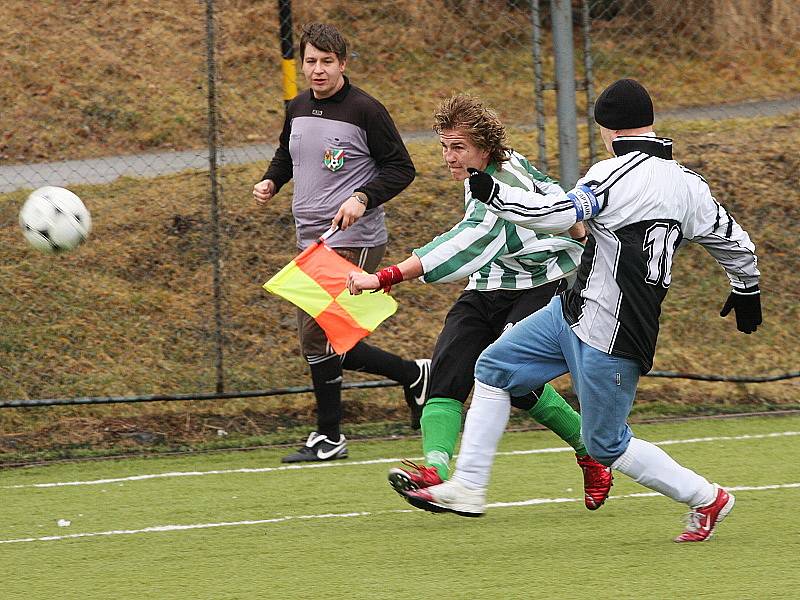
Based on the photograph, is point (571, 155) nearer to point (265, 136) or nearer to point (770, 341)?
point (770, 341)

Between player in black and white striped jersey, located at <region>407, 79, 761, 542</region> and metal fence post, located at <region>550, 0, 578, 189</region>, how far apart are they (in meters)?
3.10

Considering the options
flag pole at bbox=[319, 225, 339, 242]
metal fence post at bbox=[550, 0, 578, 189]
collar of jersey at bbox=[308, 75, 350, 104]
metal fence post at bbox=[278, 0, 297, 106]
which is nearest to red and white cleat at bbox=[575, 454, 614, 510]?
flag pole at bbox=[319, 225, 339, 242]

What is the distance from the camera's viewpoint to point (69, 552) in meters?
5.21

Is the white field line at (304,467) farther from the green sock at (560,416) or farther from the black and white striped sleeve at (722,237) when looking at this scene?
the black and white striped sleeve at (722,237)

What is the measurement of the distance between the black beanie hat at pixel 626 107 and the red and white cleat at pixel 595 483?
1.49 meters

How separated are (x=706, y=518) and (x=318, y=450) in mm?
2679

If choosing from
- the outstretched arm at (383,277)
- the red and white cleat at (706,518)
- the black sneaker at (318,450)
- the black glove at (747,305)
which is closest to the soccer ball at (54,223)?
the black sneaker at (318,450)

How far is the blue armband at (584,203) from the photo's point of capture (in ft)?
14.9

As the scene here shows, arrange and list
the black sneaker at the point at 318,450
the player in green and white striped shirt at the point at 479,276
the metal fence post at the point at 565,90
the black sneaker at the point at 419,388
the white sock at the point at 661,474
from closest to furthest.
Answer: the white sock at the point at 661,474 → the player in green and white striped shirt at the point at 479,276 → the black sneaker at the point at 318,450 → the black sneaker at the point at 419,388 → the metal fence post at the point at 565,90

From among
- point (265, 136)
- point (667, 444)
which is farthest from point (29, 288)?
point (667, 444)

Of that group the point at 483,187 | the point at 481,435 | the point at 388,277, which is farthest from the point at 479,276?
the point at 483,187

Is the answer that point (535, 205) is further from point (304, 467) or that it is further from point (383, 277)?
point (304, 467)

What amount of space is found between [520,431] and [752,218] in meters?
3.89

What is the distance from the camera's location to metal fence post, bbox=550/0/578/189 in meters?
7.95
